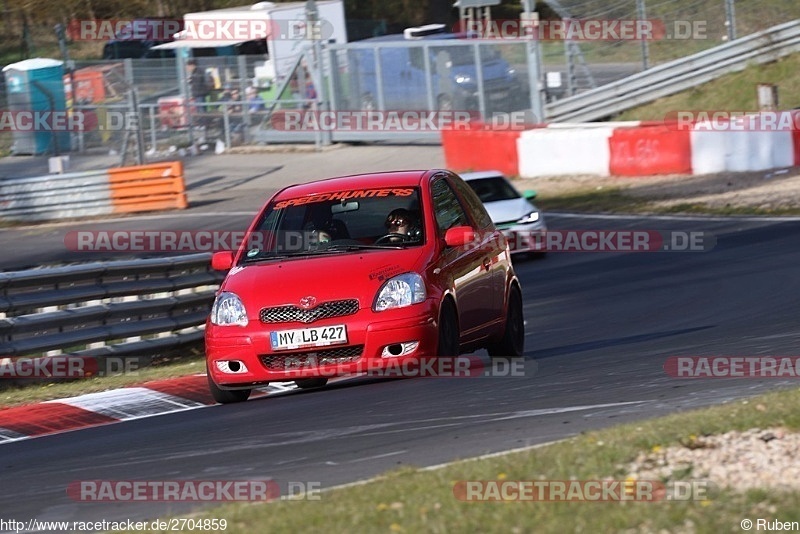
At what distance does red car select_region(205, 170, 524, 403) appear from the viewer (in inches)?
361

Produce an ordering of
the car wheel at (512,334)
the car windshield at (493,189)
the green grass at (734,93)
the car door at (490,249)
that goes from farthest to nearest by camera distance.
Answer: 1. the green grass at (734,93)
2. the car windshield at (493,189)
3. the car wheel at (512,334)
4. the car door at (490,249)

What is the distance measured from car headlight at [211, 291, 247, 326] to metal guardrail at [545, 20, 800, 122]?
961 inches

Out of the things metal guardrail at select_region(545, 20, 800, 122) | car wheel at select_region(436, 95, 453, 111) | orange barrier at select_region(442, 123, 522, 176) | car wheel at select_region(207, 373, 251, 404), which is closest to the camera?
car wheel at select_region(207, 373, 251, 404)

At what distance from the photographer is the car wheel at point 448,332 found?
9.41 meters

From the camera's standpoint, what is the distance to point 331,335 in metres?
9.12

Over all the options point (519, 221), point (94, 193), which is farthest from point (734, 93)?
point (94, 193)

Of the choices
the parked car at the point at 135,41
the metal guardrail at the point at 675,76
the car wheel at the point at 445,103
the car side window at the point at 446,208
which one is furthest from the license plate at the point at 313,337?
the parked car at the point at 135,41

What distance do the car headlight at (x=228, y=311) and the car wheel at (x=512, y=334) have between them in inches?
87.4

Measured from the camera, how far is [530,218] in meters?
20.1

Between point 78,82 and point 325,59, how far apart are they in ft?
21.6

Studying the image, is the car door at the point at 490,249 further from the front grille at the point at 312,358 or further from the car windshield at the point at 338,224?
the front grille at the point at 312,358

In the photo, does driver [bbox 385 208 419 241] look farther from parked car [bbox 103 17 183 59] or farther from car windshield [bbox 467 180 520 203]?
parked car [bbox 103 17 183 59]

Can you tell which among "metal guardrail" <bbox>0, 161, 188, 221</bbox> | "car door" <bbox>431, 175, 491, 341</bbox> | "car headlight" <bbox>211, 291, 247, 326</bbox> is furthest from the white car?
"metal guardrail" <bbox>0, 161, 188, 221</bbox>

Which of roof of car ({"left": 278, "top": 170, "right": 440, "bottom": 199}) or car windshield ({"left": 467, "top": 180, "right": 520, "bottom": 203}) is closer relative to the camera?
roof of car ({"left": 278, "top": 170, "right": 440, "bottom": 199})
